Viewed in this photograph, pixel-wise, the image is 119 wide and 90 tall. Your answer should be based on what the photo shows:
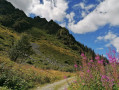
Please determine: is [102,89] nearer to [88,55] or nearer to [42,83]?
[88,55]

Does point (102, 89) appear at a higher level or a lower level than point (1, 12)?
lower

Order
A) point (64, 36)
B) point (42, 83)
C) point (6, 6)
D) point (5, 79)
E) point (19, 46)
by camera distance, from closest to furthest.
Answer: point (5, 79) < point (42, 83) < point (19, 46) < point (64, 36) < point (6, 6)

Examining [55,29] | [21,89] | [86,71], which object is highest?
[55,29]

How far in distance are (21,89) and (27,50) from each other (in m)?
16.3

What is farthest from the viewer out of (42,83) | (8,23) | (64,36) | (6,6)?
(6,6)

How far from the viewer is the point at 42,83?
12.8 m

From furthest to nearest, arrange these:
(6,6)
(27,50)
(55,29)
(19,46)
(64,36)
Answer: (55,29) < (6,6) < (64,36) < (27,50) < (19,46)

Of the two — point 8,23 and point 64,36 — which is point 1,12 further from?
point 64,36

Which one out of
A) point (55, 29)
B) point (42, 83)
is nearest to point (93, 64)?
point (42, 83)

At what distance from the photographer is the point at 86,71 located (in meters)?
5.25

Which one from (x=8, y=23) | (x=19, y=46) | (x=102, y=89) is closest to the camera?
(x=102, y=89)

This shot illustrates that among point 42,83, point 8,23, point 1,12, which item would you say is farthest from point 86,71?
point 1,12

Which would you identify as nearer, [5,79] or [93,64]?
[93,64]

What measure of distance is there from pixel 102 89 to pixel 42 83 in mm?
9044
